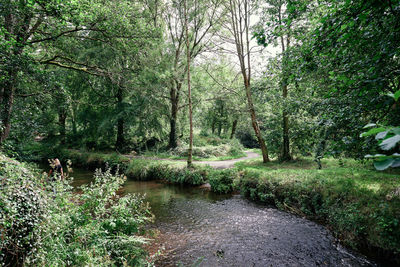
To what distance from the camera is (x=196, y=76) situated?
67.8 feet

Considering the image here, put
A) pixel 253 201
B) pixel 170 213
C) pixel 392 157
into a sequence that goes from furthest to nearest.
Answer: pixel 253 201 < pixel 170 213 < pixel 392 157

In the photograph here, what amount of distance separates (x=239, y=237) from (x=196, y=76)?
17.2 metres

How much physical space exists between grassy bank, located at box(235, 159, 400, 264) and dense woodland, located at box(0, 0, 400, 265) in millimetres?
178

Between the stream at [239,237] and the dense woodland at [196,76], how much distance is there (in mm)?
1176

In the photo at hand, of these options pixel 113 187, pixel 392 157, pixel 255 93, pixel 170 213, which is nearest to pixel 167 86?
pixel 255 93

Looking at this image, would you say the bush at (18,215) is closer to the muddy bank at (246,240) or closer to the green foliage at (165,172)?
the muddy bank at (246,240)

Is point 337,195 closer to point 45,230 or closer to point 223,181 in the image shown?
point 223,181

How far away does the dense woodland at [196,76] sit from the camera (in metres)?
4.11

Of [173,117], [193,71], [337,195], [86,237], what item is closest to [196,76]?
[193,71]

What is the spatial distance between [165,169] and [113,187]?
9101mm

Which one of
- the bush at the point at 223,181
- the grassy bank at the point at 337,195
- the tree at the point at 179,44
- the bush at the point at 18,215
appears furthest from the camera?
the tree at the point at 179,44

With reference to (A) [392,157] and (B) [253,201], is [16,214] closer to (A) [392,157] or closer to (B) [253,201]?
(A) [392,157]

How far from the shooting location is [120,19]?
341 inches

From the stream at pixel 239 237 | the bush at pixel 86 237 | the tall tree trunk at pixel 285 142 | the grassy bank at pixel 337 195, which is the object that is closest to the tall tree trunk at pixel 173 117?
the grassy bank at pixel 337 195
